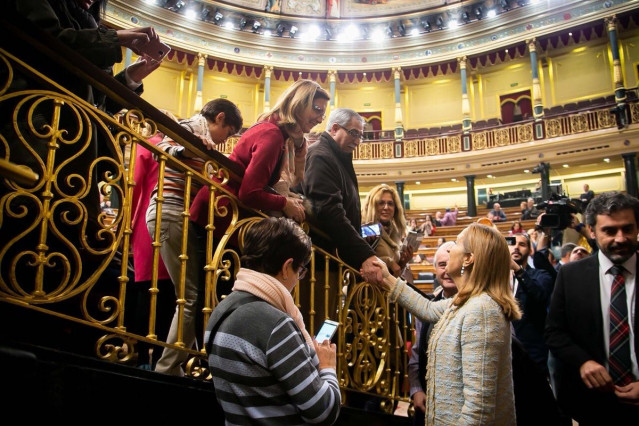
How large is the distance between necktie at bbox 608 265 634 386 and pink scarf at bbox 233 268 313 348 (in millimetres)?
1569

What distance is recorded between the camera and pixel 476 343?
1795 millimetres

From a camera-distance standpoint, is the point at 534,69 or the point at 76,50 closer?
the point at 76,50

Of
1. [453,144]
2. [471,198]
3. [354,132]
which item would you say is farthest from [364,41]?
[354,132]

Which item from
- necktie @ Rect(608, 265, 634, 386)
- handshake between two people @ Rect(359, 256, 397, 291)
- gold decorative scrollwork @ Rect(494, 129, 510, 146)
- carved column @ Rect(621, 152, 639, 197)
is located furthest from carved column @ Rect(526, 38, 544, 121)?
handshake between two people @ Rect(359, 256, 397, 291)

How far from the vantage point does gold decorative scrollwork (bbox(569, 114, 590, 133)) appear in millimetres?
14953

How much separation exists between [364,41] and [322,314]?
18.1m

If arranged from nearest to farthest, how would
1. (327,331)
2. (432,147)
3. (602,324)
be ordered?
(327,331) < (602,324) < (432,147)

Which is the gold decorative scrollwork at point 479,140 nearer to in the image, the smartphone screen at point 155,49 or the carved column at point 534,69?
the carved column at point 534,69

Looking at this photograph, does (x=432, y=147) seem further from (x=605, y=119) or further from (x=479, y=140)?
(x=605, y=119)

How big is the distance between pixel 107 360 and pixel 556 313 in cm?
206

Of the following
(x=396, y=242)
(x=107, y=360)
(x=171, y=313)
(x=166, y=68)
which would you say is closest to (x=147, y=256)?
(x=171, y=313)

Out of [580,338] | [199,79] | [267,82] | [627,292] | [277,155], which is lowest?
[580,338]

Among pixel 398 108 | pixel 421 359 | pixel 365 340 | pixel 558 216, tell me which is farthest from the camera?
pixel 398 108

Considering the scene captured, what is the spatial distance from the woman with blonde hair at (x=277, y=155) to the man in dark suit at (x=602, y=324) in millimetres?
1393
